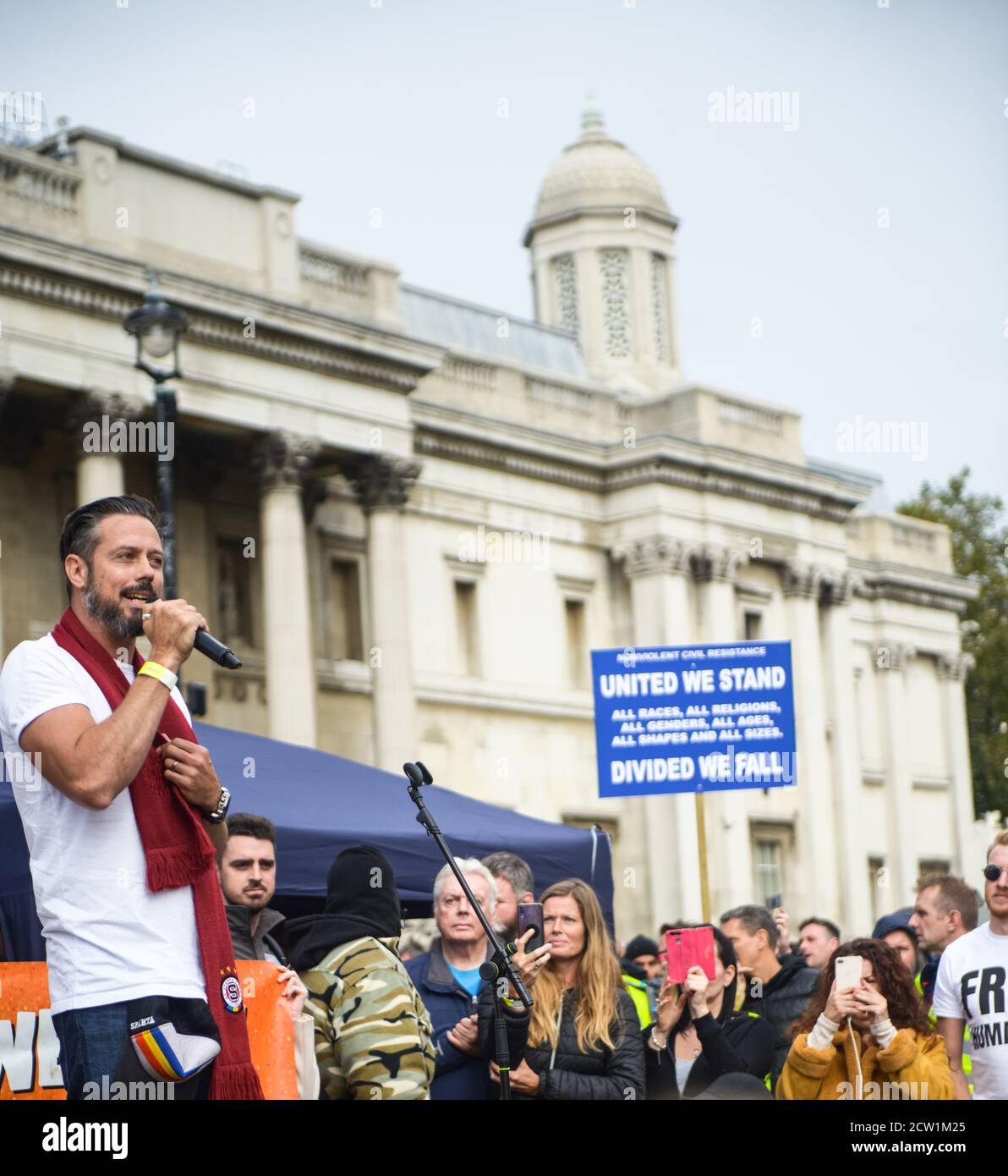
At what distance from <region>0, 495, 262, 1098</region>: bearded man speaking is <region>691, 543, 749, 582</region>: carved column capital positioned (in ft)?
117

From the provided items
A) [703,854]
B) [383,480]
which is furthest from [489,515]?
[703,854]

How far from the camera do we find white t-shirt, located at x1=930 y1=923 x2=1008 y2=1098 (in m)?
7.06

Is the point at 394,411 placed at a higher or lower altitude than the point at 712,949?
higher

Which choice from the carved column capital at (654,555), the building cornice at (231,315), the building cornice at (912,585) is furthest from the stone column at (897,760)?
the building cornice at (231,315)

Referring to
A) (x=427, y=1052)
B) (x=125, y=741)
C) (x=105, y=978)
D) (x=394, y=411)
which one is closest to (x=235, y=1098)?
(x=105, y=978)

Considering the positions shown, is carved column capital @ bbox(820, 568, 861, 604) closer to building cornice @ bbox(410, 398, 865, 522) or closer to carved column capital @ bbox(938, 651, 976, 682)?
building cornice @ bbox(410, 398, 865, 522)

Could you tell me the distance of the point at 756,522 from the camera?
41594 millimetres

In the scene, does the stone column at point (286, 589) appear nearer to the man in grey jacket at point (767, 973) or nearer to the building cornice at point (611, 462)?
the building cornice at point (611, 462)

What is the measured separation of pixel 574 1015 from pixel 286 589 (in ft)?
74.1

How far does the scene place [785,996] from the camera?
9953 mm

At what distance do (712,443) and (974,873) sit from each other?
59.4ft

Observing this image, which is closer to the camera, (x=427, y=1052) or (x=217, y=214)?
(x=427, y=1052)

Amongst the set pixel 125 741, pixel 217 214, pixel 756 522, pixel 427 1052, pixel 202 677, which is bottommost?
pixel 427 1052

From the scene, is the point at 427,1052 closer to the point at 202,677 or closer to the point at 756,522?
the point at 202,677
